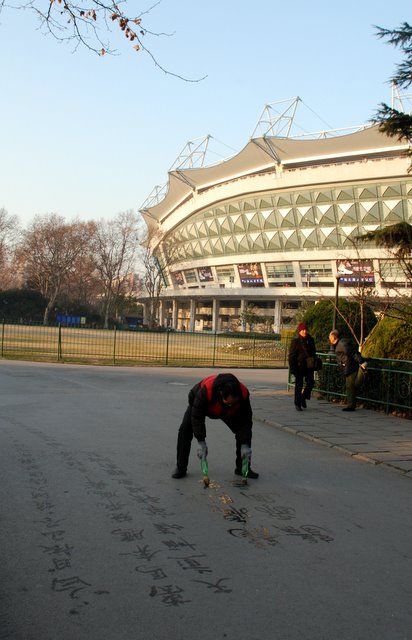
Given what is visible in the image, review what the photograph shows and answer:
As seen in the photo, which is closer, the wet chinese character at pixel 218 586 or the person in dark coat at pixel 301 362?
the wet chinese character at pixel 218 586

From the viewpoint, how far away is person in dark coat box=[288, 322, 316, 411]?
12492 mm

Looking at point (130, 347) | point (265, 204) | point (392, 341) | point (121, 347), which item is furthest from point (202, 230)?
point (392, 341)

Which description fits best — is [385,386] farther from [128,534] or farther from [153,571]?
[153,571]

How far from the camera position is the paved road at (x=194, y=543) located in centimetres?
332

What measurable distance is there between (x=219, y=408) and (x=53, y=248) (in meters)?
71.7

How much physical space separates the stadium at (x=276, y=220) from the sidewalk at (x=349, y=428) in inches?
1850

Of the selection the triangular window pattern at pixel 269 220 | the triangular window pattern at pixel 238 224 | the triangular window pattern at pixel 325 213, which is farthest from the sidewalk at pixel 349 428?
the triangular window pattern at pixel 238 224

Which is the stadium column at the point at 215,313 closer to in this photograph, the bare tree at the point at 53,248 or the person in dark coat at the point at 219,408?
the bare tree at the point at 53,248

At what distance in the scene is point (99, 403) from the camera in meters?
12.6

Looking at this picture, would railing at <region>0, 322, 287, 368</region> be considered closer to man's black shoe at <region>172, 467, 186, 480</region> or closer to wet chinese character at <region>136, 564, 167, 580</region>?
man's black shoe at <region>172, 467, 186, 480</region>

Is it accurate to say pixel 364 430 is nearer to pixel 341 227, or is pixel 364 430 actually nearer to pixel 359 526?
pixel 359 526

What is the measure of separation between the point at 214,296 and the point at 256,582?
81.0 meters

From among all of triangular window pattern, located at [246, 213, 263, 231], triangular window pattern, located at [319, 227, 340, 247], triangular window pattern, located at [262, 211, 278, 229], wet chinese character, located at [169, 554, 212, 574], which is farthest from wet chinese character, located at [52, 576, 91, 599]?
triangular window pattern, located at [246, 213, 263, 231]

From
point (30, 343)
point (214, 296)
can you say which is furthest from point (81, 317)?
point (30, 343)
